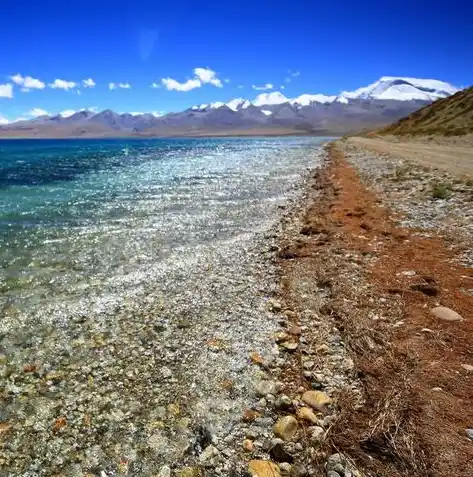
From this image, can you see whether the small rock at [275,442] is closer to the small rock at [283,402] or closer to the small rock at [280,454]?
the small rock at [280,454]

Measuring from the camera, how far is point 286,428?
5070 millimetres

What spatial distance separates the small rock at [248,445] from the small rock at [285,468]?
16.7 inches

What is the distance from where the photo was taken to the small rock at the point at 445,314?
723cm

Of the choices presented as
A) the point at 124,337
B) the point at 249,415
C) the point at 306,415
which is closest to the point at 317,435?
the point at 306,415

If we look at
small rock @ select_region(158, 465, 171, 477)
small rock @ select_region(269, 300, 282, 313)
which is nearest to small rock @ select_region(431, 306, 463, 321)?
small rock @ select_region(269, 300, 282, 313)

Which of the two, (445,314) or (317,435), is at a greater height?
(445,314)

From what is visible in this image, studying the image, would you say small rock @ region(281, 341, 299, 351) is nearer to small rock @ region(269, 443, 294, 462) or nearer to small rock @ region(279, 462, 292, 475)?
small rock @ region(269, 443, 294, 462)

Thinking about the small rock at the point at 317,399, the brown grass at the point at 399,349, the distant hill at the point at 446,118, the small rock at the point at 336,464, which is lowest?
the small rock at the point at 317,399

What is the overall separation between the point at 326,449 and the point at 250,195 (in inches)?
823

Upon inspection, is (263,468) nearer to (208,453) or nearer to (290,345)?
(208,453)

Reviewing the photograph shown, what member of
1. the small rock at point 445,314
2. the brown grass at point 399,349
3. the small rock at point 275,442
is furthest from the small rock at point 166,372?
the small rock at point 445,314

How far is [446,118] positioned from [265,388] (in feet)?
301

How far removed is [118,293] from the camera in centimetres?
967

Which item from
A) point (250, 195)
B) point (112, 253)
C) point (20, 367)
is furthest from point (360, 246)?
point (250, 195)
